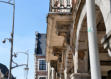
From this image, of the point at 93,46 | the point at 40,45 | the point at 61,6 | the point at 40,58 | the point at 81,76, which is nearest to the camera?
the point at 93,46

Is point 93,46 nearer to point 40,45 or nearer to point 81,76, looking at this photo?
point 81,76

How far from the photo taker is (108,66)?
11117mm

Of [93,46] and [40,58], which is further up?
[93,46]

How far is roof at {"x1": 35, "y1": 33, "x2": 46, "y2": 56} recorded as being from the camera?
48.4 m

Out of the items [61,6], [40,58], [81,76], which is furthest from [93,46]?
[40,58]

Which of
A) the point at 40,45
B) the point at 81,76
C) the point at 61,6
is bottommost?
the point at 81,76

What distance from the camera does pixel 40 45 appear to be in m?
50.7

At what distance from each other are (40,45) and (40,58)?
4096 millimetres

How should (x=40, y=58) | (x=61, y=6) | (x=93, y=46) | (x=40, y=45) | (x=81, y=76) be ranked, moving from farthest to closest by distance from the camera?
1. (x=40, y=45)
2. (x=40, y=58)
3. (x=61, y=6)
4. (x=81, y=76)
5. (x=93, y=46)

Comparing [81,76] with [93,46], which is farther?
[81,76]

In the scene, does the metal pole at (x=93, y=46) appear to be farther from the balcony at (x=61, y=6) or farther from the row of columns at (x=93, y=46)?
the balcony at (x=61, y=6)

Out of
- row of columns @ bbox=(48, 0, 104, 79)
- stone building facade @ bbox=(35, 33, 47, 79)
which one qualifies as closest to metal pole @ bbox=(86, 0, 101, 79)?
row of columns @ bbox=(48, 0, 104, 79)

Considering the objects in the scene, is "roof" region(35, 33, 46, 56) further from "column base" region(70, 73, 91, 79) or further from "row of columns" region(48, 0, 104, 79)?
"row of columns" region(48, 0, 104, 79)

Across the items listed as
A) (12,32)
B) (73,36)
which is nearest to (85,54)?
(73,36)
